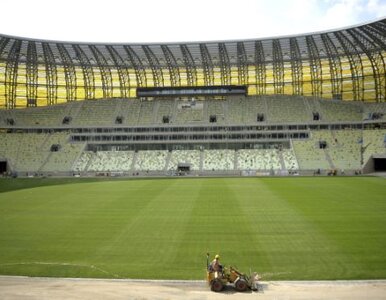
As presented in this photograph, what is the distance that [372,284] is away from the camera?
1617 cm

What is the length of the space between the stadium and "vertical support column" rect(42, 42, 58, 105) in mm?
213

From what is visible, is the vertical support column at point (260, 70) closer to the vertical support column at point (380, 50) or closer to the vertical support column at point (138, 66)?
the vertical support column at point (380, 50)

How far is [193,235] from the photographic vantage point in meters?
24.5

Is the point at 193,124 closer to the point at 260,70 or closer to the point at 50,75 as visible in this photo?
the point at 260,70

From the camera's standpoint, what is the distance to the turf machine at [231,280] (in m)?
15.9

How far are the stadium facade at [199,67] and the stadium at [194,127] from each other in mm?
270

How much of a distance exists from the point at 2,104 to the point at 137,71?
94.4 feet

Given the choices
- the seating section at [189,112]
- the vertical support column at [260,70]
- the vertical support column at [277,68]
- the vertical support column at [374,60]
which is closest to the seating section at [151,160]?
the seating section at [189,112]

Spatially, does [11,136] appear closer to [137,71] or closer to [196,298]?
[137,71]

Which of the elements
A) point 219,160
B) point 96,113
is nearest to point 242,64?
point 219,160

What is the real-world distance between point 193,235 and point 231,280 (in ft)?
27.2

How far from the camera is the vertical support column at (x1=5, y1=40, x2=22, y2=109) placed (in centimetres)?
7855

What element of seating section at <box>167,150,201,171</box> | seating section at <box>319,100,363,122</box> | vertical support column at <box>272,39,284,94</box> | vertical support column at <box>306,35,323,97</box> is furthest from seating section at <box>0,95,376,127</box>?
seating section at <box>167,150,201,171</box>

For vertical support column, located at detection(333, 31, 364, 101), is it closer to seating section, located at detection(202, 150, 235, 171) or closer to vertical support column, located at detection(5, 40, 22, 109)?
seating section, located at detection(202, 150, 235, 171)
